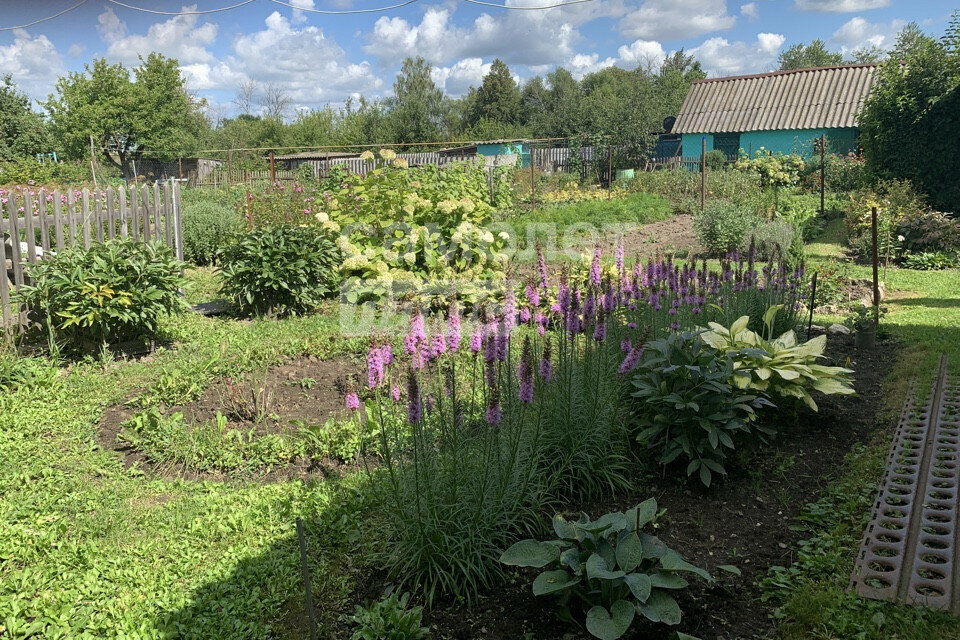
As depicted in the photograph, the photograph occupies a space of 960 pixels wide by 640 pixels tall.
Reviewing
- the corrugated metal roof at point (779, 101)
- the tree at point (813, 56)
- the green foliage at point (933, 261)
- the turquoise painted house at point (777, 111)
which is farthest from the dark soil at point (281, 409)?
the tree at point (813, 56)

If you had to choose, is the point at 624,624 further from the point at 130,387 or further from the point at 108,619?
the point at 130,387

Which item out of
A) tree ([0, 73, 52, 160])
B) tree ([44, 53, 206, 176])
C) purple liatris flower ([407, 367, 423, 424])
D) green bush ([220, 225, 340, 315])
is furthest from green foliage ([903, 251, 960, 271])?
tree ([0, 73, 52, 160])

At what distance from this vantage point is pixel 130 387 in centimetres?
500

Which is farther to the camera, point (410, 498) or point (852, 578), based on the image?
point (410, 498)

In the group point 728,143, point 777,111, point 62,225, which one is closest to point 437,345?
point 62,225

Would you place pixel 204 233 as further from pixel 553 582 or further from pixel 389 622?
pixel 553 582

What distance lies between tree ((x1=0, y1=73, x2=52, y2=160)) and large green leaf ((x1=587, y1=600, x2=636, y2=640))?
143 ft

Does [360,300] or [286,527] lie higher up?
[360,300]

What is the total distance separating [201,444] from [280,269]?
308 cm

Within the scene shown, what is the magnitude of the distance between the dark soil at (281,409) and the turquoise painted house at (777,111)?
23.6m

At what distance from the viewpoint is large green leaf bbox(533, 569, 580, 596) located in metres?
2.28

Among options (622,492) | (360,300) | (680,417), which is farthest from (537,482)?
(360,300)

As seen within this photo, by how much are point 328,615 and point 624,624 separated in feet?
3.65

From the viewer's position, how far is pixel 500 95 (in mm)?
59906
